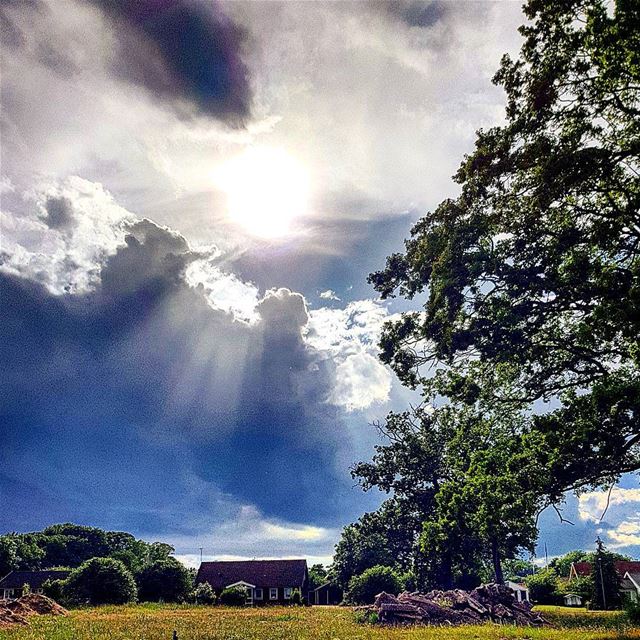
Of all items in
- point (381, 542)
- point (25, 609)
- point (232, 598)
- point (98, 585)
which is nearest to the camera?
point (25, 609)

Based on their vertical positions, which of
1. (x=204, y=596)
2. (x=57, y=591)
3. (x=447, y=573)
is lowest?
(x=204, y=596)

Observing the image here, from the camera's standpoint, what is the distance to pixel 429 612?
3002cm

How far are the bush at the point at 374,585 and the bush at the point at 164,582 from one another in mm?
17931

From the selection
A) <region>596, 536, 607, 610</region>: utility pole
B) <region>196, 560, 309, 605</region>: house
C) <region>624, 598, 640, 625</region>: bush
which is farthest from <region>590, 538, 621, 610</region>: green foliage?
<region>624, 598, 640, 625</region>: bush

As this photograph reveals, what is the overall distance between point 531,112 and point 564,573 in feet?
487

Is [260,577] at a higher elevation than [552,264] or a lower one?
lower

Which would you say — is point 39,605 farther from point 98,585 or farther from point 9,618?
point 98,585

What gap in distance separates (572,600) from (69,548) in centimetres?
10012

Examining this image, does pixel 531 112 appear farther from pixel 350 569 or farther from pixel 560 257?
pixel 350 569

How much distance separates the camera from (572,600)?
7081cm

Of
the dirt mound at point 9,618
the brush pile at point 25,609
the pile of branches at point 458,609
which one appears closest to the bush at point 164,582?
the brush pile at point 25,609

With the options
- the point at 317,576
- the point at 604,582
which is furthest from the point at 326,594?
the point at 604,582

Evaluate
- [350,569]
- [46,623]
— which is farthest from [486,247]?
[350,569]

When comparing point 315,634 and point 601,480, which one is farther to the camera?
point 315,634
